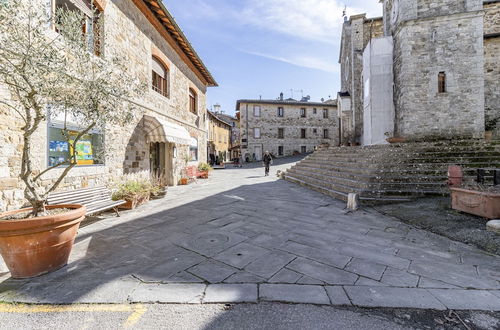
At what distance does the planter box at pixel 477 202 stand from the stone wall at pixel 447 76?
24.9 feet

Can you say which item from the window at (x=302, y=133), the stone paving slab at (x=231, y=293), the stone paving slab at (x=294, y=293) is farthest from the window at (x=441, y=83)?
the window at (x=302, y=133)

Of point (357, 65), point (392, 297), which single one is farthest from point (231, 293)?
point (357, 65)

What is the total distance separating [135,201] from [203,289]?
4.42 m

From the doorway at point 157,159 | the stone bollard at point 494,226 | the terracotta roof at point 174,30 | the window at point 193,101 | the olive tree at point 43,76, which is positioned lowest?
the stone bollard at point 494,226

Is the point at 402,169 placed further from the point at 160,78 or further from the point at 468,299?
the point at 160,78

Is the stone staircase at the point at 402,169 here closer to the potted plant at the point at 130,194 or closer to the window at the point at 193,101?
the potted plant at the point at 130,194

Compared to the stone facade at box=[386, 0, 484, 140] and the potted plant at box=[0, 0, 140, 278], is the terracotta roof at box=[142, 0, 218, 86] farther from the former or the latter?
the stone facade at box=[386, 0, 484, 140]

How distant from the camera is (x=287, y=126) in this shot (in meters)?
31.0

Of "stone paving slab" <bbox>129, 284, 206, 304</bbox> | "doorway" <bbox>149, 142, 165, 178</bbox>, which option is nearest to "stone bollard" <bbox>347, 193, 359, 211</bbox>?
"stone paving slab" <bbox>129, 284, 206, 304</bbox>

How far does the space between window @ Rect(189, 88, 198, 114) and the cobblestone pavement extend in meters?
9.02

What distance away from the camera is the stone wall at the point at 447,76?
10.6 metres

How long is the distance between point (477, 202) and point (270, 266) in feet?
14.3

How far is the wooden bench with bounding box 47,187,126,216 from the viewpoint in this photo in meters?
4.27

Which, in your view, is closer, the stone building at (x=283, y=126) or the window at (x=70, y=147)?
the window at (x=70, y=147)
